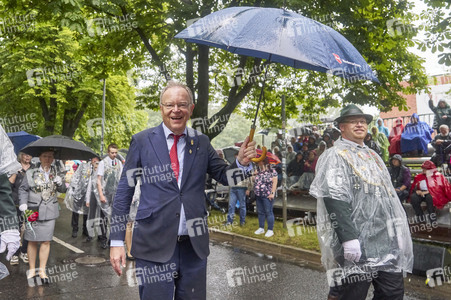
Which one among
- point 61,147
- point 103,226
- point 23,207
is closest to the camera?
point 23,207

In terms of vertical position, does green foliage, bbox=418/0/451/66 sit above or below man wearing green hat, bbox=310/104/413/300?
above

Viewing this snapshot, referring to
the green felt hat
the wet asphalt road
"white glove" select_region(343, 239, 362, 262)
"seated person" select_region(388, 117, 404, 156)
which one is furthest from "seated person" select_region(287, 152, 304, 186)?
"white glove" select_region(343, 239, 362, 262)

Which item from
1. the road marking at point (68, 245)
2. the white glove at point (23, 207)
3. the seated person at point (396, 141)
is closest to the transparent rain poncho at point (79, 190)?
the road marking at point (68, 245)

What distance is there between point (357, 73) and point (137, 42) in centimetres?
1283

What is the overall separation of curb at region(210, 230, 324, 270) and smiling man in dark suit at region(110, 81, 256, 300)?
17.0 feet

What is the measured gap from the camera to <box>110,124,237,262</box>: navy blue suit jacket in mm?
3119

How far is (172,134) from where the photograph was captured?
3348mm

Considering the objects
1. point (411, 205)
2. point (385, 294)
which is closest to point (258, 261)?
point (411, 205)

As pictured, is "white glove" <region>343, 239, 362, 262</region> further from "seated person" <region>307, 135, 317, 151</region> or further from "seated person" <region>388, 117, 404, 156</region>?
"seated person" <region>388, 117, 404, 156</region>

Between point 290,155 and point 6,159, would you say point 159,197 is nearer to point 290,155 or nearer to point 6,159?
point 6,159

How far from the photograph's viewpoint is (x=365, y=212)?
3723mm

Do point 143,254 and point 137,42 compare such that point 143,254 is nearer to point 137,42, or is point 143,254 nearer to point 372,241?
point 372,241

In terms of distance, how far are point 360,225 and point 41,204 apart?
4.92 m

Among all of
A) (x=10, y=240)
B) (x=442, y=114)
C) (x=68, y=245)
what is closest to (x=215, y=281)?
(x=10, y=240)
